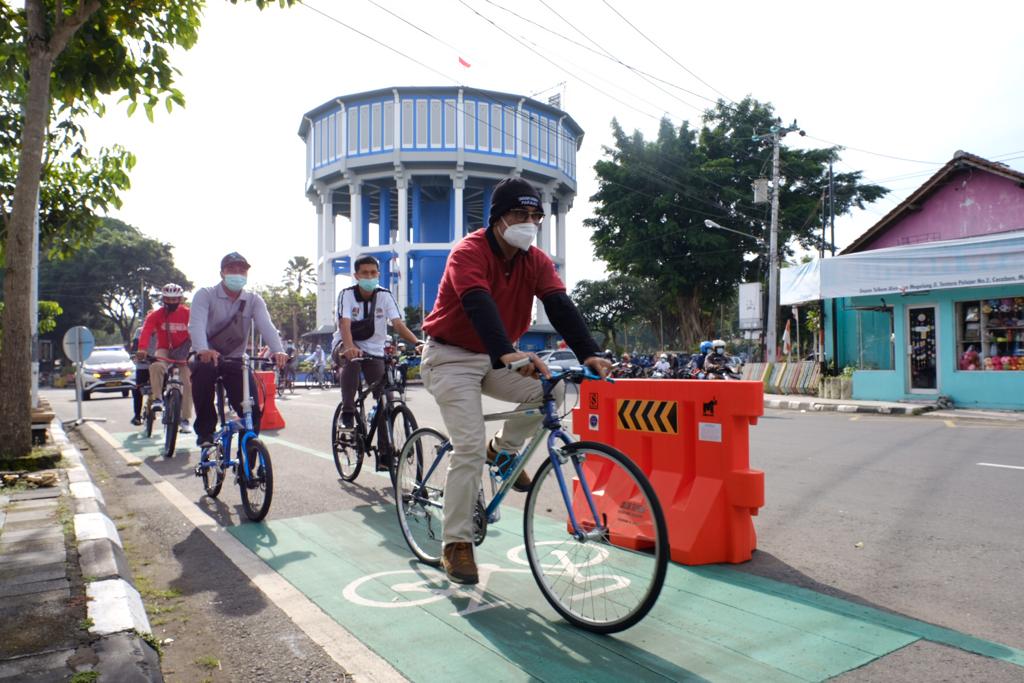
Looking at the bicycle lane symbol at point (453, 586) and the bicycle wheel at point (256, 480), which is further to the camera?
the bicycle wheel at point (256, 480)

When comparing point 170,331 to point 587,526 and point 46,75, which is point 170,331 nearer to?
point 46,75

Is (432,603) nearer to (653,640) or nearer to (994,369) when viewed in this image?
(653,640)

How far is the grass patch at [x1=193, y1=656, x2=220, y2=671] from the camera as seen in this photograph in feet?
9.42

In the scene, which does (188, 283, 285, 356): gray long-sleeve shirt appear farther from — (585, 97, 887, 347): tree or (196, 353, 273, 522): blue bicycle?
(585, 97, 887, 347): tree

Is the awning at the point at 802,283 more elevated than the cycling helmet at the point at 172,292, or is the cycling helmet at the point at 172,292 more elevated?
the awning at the point at 802,283

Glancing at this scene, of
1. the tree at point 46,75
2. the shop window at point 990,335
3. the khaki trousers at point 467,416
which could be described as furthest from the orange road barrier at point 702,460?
the shop window at point 990,335

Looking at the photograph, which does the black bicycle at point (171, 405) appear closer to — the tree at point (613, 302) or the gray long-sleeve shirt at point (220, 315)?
the gray long-sleeve shirt at point (220, 315)

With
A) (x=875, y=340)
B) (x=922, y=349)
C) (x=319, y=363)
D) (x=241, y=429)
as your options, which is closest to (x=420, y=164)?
(x=319, y=363)

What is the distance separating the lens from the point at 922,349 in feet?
58.3

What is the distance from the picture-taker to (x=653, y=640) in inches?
118

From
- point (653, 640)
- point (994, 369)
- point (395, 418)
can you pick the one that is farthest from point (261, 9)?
point (994, 369)

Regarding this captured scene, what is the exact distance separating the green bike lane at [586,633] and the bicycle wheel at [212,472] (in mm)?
1845

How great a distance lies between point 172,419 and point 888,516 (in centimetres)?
743

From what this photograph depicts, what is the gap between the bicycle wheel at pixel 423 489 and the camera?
4020 mm
